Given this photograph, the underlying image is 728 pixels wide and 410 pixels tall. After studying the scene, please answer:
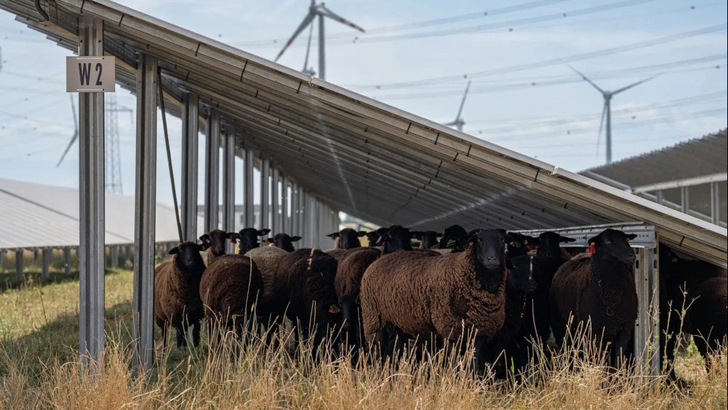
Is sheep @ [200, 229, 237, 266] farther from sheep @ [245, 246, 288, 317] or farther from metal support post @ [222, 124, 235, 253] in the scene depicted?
metal support post @ [222, 124, 235, 253]

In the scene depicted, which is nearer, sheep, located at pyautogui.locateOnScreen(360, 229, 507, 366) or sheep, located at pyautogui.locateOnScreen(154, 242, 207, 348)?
sheep, located at pyautogui.locateOnScreen(360, 229, 507, 366)

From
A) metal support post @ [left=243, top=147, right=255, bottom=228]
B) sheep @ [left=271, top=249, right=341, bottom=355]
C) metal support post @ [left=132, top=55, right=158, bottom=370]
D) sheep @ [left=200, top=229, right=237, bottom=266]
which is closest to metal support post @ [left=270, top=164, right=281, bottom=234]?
metal support post @ [left=243, top=147, right=255, bottom=228]

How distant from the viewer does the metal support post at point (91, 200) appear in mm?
8406

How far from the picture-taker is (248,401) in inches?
233

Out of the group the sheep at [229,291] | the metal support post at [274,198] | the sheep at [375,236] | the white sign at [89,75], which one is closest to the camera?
the white sign at [89,75]

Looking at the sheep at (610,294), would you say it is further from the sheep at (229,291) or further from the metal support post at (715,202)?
the metal support post at (715,202)

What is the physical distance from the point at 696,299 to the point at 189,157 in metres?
7.66

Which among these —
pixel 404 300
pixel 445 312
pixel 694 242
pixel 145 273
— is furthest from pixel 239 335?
pixel 694 242

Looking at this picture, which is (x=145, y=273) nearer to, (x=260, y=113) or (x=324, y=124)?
(x=324, y=124)

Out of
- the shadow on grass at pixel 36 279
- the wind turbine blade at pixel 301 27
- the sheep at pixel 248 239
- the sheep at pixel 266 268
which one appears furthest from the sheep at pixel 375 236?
the wind turbine blade at pixel 301 27

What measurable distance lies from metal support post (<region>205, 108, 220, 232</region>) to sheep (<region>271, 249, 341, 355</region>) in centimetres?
458

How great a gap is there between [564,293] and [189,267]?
467cm

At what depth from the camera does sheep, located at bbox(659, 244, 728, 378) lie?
918 centimetres

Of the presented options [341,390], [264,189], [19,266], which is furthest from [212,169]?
[341,390]
